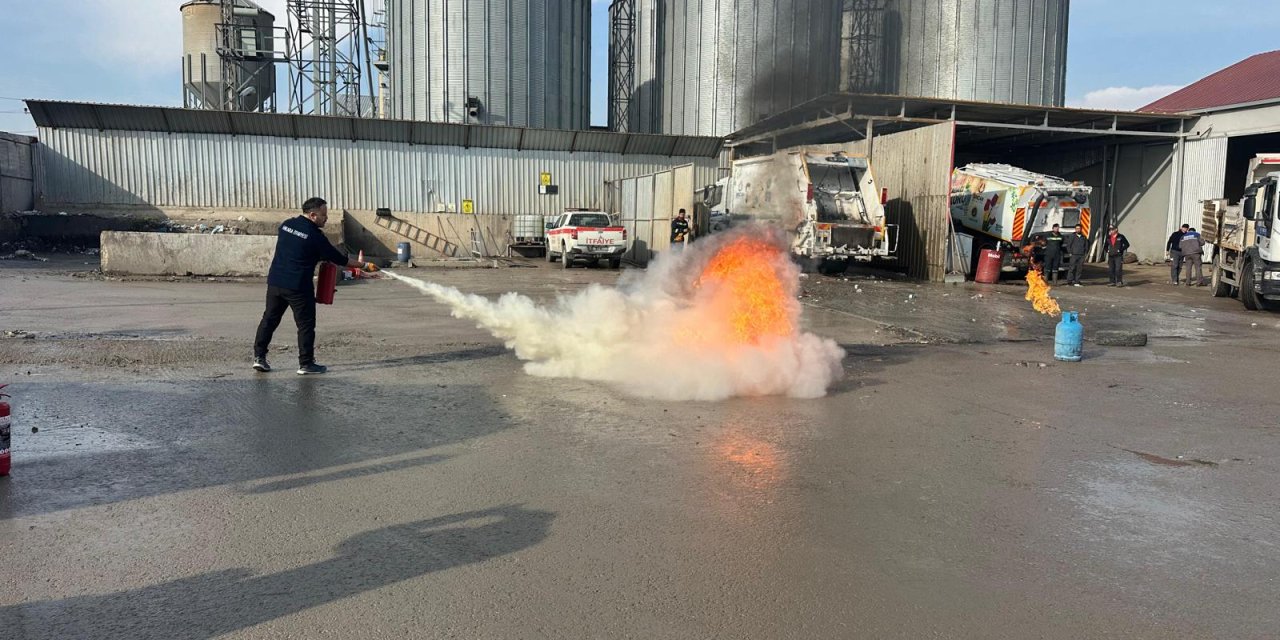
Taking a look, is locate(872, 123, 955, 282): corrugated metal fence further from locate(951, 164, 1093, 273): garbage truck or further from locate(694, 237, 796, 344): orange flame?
locate(694, 237, 796, 344): orange flame

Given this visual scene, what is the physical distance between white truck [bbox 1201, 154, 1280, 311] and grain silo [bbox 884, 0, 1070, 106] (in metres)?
15.7

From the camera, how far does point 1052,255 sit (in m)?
22.3

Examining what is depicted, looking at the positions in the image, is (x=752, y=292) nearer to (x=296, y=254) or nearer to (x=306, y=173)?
(x=296, y=254)

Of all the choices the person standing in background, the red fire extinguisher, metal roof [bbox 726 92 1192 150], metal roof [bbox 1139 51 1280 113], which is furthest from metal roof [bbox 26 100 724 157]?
the red fire extinguisher

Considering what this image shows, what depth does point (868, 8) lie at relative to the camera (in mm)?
32344

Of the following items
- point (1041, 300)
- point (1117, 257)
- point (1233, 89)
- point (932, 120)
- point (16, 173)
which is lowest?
point (1041, 300)

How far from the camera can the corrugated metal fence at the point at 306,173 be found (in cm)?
2878

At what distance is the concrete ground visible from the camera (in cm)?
351

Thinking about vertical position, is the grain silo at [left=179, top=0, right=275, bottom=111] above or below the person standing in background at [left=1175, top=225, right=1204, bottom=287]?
above

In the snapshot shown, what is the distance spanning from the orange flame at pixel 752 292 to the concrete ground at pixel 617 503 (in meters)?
1.02

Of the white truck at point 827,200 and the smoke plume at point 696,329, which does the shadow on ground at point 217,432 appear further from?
the white truck at point 827,200

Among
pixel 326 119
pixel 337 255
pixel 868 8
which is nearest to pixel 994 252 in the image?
pixel 868 8

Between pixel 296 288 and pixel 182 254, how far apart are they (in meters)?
12.9

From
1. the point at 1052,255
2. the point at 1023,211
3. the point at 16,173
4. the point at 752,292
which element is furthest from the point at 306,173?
the point at 752,292
